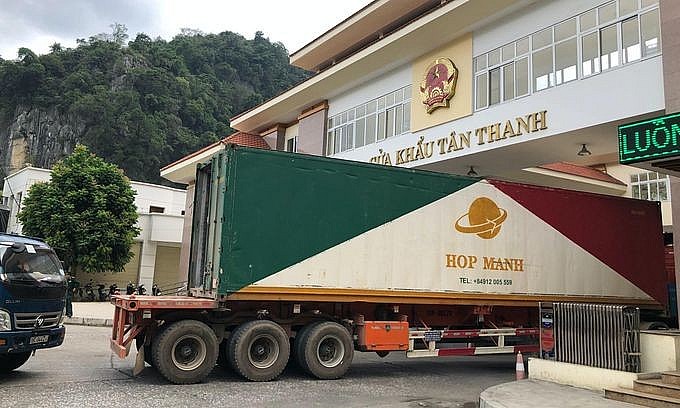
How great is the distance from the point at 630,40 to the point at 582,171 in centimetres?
1076

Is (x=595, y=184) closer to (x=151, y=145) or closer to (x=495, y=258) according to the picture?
(x=495, y=258)

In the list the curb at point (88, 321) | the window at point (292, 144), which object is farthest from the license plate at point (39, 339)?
the window at point (292, 144)

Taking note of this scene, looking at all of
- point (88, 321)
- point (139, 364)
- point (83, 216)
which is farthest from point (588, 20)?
point (83, 216)

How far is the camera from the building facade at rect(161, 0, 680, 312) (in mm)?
11367

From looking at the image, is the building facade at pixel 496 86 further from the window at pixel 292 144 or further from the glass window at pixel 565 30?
the window at pixel 292 144

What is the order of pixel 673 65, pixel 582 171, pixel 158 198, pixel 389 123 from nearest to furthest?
pixel 673 65 → pixel 389 123 → pixel 582 171 → pixel 158 198

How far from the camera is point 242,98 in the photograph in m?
73.2

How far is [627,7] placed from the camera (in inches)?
457

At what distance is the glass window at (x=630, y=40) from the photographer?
1134cm

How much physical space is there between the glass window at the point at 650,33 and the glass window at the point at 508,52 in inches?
125

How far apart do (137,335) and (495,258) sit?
6550 millimetres

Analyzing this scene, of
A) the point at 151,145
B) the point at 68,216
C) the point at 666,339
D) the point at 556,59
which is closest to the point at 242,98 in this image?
the point at 151,145

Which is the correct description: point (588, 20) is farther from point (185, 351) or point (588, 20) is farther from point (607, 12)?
point (185, 351)

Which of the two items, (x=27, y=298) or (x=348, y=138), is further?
(x=348, y=138)
